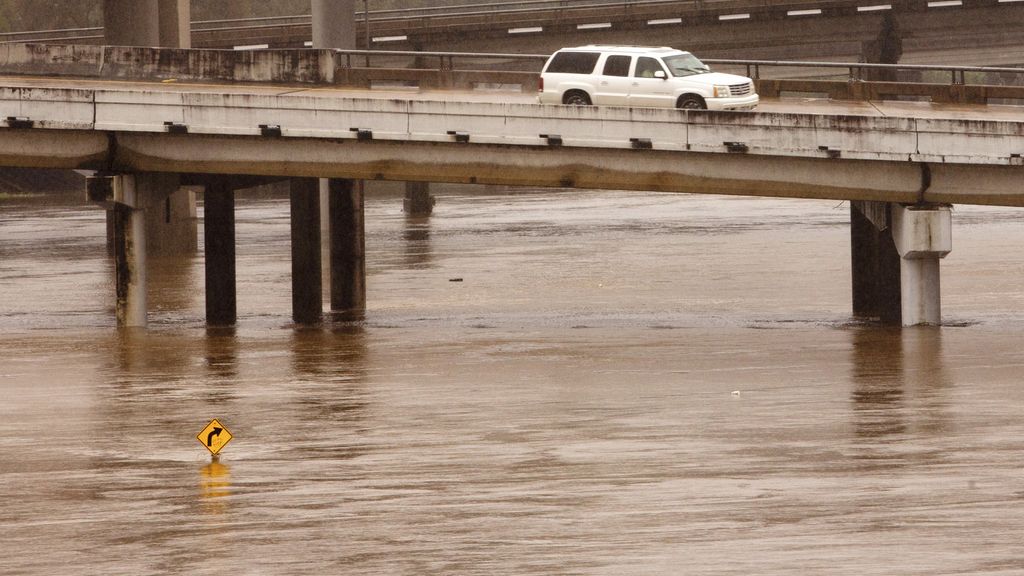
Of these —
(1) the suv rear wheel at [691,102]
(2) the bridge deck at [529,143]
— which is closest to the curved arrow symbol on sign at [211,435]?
(2) the bridge deck at [529,143]

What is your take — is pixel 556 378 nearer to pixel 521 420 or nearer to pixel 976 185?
pixel 521 420

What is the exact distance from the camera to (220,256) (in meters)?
35.9

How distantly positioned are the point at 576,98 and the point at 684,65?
213 centimetres

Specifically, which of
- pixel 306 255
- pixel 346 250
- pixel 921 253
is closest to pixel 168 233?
pixel 346 250

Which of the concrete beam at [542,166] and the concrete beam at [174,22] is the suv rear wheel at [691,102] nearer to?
the concrete beam at [542,166]

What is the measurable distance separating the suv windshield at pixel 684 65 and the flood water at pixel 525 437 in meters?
4.75

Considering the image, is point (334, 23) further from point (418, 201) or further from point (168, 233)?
point (418, 201)

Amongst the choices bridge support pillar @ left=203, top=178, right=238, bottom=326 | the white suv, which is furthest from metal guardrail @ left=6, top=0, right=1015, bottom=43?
the white suv

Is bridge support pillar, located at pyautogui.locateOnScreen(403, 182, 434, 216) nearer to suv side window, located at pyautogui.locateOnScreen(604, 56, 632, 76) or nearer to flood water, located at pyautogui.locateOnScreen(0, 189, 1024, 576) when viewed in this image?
flood water, located at pyautogui.locateOnScreen(0, 189, 1024, 576)

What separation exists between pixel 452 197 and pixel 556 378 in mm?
60926

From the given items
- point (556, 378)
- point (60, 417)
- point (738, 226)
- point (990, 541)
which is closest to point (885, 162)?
point (556, 378)

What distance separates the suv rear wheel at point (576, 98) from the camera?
3170cm

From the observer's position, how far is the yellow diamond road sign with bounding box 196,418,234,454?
1562 cm

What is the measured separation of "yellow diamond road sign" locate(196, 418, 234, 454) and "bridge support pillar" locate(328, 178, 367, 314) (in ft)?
71.6
